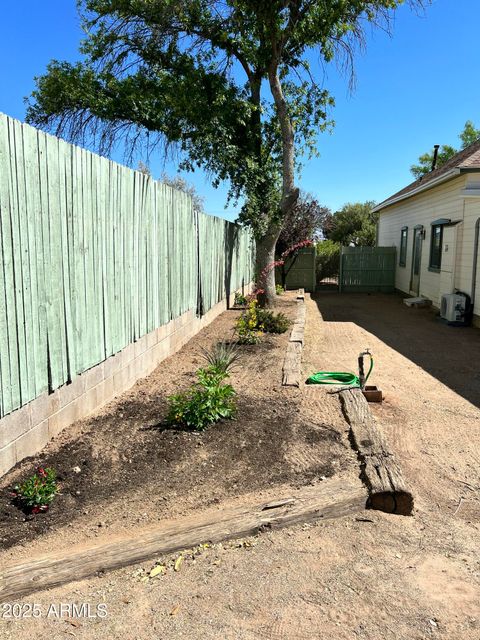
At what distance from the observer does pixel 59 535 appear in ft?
8.80

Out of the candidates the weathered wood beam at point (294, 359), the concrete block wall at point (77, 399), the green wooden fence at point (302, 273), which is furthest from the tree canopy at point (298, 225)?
the concrete block wall at point (77, 399)

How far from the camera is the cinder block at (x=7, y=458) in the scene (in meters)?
3.01

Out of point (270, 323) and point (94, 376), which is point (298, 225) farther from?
point (94, 376)

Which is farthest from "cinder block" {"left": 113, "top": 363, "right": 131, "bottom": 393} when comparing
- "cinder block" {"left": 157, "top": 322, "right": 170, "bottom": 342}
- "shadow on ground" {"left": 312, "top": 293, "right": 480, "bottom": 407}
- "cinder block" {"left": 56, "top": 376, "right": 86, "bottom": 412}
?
"shadow on ground" {"left": 312, "top": 293, "right": 480, "bottom": 407}

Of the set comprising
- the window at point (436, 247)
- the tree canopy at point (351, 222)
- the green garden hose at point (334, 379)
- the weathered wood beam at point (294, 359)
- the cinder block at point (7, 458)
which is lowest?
the green garden hose at point (334, 379)

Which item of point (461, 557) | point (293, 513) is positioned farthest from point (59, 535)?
point (461, 557)

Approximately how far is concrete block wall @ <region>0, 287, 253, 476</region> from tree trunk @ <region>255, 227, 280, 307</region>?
5981 mm

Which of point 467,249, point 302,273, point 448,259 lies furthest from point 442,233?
point 302,273

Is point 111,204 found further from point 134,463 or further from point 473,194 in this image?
point 473,194

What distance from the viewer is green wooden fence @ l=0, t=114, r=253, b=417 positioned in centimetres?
304

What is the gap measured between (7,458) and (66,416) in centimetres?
78

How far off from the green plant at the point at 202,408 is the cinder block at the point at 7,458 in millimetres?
1243

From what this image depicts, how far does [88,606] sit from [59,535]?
54 centimetres

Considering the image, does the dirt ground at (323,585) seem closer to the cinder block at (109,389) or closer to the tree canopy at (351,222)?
the cinder block at (109,389)
